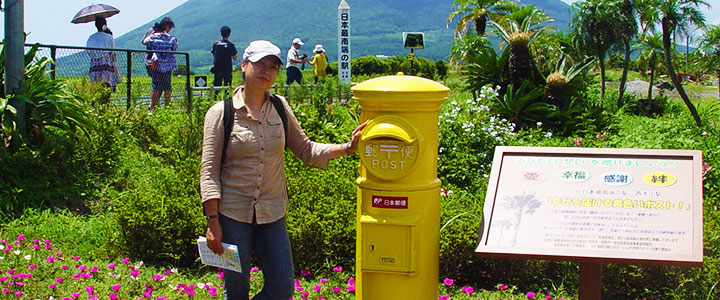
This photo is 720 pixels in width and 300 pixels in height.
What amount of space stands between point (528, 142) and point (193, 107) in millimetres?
4035

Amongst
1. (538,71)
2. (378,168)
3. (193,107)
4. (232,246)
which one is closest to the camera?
(232,246)

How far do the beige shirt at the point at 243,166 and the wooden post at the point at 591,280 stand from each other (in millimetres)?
1653

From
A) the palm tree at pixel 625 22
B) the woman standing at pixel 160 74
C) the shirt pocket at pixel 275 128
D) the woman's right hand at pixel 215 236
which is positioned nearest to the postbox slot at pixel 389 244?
the shirt pocket at pixel 275 128

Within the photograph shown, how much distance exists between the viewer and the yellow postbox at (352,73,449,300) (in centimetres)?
409

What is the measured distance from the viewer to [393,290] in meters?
4.29

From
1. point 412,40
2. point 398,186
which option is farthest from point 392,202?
point 412,40

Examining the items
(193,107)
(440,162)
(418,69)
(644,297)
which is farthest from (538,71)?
(418,69)

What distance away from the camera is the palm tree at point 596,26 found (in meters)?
22.3

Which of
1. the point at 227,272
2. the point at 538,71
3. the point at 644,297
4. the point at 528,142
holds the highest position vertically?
the point at 538,71

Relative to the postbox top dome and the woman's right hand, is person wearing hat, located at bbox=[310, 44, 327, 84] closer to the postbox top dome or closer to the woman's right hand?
the postbox top dome

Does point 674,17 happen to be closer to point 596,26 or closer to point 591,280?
point 596,26

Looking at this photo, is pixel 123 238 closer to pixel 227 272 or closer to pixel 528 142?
pixel 227 272

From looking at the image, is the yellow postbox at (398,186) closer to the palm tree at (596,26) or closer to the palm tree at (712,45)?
the palm tree at (596,26)

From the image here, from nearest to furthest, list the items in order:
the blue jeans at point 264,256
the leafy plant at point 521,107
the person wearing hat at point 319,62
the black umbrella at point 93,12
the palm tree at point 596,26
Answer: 1. the blue jeans at point 264,256
2. the leafy plant at point 521,107
3. the black umbrella at point 93,12
4. the person wearing hat at point 319,62
5. the palm tree at point 596,26
